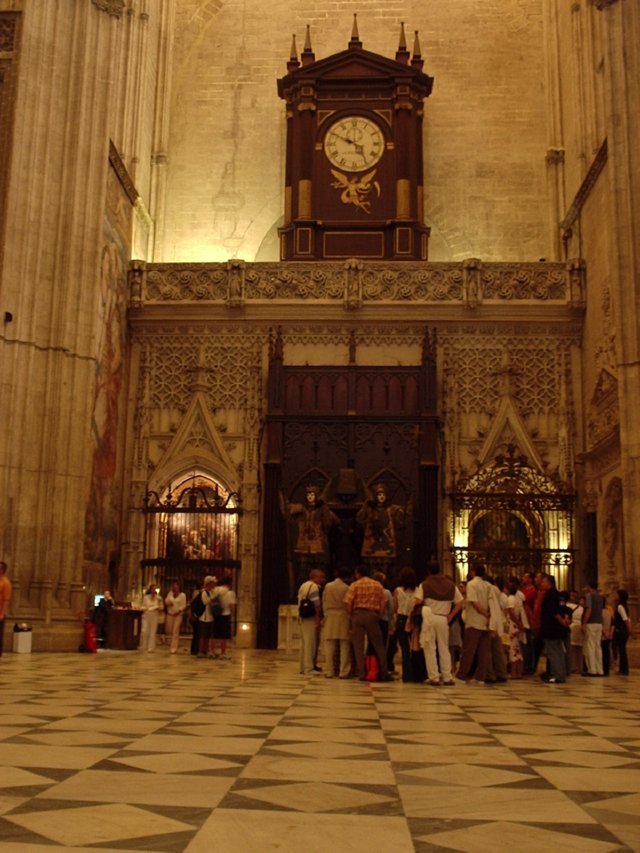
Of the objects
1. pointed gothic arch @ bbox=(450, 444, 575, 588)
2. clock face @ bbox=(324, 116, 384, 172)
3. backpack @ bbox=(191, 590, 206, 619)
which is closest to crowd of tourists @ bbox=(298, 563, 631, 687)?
backpack @ bbox=(191, 590, 206, 619)

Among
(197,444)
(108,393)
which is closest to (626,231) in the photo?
(197,444)

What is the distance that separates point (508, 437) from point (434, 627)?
1123 cm

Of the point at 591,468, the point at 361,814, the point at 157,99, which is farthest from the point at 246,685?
the point at 157,99

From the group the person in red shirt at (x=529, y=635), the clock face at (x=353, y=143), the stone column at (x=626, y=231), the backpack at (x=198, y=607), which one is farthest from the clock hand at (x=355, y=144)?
the person in red shirt at (x=529, y=635)

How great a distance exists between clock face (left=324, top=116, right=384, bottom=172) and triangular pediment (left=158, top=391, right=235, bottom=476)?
7070 mm

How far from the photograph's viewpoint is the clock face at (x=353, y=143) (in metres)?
24.4

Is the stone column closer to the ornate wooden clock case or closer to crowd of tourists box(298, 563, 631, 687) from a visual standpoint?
crowd of tourists box(298, 563, 631, 687)

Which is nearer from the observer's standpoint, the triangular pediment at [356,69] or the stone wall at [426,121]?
the triangular pediment at [356,69]

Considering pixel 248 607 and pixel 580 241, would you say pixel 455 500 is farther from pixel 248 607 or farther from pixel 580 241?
pixel 580 241

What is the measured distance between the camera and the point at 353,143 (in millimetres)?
24547

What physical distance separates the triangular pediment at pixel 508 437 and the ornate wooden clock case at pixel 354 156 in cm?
436

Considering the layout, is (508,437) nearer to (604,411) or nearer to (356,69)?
(604,411)

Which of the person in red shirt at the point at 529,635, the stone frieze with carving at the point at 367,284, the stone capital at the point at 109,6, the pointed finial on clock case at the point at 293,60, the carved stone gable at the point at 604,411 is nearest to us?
the person in red shirt at the point at 529,635

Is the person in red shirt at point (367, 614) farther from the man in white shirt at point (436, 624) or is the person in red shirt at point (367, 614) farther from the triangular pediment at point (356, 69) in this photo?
the triangular pediment at point (356, 69)
